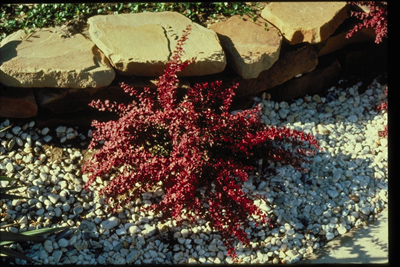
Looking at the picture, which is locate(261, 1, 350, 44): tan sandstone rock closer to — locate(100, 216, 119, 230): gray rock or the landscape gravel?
the landscape gravel

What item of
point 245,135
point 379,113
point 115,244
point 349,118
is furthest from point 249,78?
point 115,244

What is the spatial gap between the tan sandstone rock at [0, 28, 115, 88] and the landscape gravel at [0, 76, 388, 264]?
0.52 m

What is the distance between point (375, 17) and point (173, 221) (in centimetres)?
285

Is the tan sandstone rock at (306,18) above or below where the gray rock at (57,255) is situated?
above

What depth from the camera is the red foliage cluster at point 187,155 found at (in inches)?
146

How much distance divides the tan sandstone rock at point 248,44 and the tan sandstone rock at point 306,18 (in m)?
0.11

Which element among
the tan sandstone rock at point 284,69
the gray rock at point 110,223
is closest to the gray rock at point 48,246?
the gray rock at point 110,223

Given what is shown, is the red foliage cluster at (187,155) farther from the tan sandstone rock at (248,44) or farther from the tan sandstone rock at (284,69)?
the tan sandstone rock at (284,69)

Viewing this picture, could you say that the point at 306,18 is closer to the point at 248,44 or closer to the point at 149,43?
the point at 248,44

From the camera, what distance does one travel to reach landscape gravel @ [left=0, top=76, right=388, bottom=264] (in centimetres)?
377

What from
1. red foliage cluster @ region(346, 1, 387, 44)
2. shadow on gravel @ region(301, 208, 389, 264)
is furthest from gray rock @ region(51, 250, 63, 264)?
red foliage cluster @ region(346, 1, 387, 44)

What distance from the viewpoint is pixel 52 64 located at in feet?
13.7

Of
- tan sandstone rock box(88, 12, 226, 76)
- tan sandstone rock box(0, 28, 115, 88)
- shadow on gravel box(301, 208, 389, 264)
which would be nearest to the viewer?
shadow on gravel box(301, 208, 389, 264)

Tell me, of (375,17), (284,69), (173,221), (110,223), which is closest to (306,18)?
(284,69)
